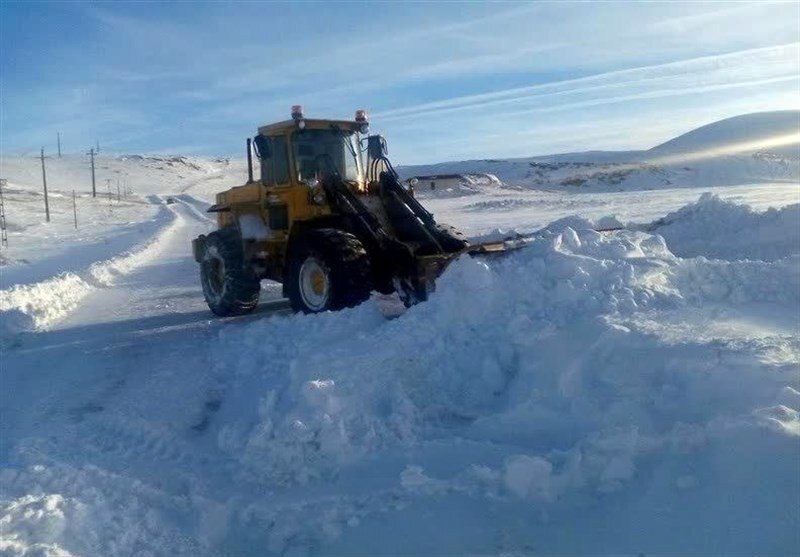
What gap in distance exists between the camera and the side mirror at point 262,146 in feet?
33.2

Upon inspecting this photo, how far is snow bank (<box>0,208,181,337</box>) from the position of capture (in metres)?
11.5

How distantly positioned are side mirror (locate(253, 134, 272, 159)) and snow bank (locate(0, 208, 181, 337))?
431cm

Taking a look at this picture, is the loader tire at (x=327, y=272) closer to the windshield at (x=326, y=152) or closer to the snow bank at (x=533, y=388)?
the snow bank at (x=533, y=388)

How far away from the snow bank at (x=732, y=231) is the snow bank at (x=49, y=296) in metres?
10.7

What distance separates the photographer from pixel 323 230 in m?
9.65

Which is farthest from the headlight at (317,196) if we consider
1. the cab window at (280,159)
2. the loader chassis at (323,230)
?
the cab window at (280,159)

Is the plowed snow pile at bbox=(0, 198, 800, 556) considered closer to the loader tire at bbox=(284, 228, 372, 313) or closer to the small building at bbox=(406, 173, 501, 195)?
the loader tire at bbox=(284, 228, 372, 313)

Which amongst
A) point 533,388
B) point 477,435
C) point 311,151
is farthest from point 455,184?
point 477,435

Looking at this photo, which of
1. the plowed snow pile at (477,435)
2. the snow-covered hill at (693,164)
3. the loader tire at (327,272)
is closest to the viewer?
the plowed snow pile at (477,435)

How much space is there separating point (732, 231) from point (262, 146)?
29.6ft

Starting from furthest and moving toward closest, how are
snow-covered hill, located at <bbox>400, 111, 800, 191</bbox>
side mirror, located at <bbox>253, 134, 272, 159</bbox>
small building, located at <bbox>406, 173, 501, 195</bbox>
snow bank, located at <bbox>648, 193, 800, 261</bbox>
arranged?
1. small building, located at <bbox>406, 173, 501, 195</bbox>
2. snow-covered hill, located at <bbox>400, 111, 800, 191</bbox>
3. snow bank, located at <bbox>648, 193, 800, 261</bbox>
4. side mirror, located at <bbox>253, 134, 272, 159</bbox>

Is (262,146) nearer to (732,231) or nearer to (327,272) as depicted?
(327,272)

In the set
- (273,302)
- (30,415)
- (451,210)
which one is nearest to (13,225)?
(451,210)

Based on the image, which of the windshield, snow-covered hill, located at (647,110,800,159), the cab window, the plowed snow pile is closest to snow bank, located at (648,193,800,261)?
the plowed snow pile
